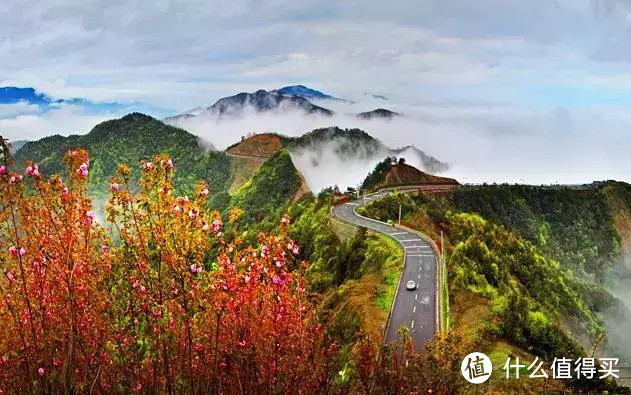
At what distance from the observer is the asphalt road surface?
33.8m

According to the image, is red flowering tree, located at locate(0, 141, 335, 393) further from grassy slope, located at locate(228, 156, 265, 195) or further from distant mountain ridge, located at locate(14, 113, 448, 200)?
grassy slope, located at locate(228, 156, 265, 195)

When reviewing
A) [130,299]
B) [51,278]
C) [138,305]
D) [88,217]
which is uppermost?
[88,217]

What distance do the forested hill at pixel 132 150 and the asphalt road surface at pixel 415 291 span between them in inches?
3371

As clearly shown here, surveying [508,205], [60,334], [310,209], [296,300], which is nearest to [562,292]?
[310,209]

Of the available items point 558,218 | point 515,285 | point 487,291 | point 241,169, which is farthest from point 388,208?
point 241,169

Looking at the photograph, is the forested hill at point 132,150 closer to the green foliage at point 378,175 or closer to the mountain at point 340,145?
the mountain at point 340,145

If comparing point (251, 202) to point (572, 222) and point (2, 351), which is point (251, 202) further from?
point (2, 351)

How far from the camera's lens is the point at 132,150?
529ft

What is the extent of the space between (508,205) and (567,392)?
80.1 m

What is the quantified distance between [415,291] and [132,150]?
133144mm

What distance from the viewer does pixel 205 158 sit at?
5945 inches

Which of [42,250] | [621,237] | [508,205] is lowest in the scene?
[621,237]

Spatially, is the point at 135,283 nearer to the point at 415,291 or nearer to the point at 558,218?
the point at 415,291

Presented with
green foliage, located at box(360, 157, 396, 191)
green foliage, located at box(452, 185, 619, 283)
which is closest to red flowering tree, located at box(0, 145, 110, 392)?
green foliage, located at box(452, 185, 619, 283)
